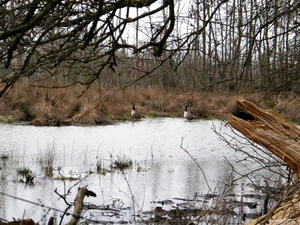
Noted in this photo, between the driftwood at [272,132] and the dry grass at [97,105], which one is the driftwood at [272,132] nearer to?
the driftwood at [272,132]

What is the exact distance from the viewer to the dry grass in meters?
19.0

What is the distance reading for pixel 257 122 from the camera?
561 cm

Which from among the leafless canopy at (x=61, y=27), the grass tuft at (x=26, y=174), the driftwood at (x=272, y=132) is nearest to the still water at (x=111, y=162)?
the grass tuft at (x=26, y=174)

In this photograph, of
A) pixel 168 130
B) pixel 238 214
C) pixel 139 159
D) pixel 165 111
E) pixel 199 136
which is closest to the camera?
pixel 238 214

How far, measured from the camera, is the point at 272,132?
18.1ft

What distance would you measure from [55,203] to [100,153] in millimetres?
4579

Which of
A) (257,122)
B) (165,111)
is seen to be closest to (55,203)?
(257,122)

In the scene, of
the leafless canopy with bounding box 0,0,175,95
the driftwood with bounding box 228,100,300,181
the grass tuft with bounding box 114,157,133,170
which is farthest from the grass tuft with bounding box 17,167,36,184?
the driftwood with bounding box 228,100,300,181

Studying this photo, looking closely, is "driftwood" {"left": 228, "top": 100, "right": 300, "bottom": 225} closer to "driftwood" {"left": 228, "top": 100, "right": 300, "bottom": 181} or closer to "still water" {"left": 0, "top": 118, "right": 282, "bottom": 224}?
"driftwood" {"left": 228, "top": 100, "right": 300, "bottom": 181}

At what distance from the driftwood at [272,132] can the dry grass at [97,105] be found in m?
10.9

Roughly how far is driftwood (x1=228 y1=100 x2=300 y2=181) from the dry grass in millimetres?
10885

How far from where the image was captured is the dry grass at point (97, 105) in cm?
1902

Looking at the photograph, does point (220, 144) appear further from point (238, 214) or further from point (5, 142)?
point (238, 214)

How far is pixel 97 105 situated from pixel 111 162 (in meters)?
10.2
